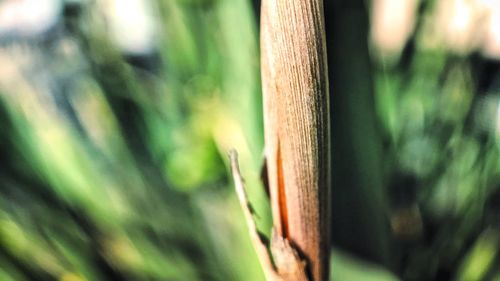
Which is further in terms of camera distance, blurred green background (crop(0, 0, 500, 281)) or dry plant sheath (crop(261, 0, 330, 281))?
blurred green background (crop(0, 0, 500, 281))

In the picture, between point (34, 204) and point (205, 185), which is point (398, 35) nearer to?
point (205, 185)

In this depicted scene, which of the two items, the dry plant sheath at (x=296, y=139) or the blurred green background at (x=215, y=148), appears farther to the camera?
the blurred green background at (x=215, y=148)

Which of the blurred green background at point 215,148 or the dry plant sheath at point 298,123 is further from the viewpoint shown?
the blurred green background at point 215,148

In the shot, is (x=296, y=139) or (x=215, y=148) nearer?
(x=296, y=139)

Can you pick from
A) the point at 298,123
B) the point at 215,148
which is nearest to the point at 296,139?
the point at 298,123

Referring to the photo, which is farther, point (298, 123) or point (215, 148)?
point (215, 148)

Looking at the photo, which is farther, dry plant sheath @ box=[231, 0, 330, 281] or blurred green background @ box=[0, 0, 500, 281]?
blurred green background @ box=[0, 0, 500, 281]

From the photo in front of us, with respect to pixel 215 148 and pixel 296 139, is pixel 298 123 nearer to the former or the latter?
pixel 296 139

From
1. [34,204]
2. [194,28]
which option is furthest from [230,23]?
[34,204]
